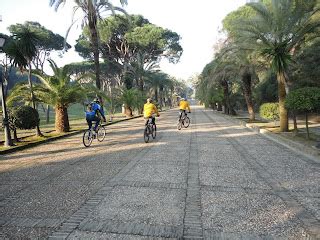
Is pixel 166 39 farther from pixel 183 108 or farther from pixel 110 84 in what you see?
pixel 183 108

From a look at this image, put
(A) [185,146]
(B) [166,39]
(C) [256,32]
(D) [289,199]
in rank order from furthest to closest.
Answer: (B) [166,39], (C) [256,32], (A) [185,146], (D) [289,199]

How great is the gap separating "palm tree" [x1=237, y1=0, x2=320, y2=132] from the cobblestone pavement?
6.34 meters

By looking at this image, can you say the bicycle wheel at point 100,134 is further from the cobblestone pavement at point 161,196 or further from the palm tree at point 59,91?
the palm tree at point 59,91

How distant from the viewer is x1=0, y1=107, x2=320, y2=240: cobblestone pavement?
12.8ft

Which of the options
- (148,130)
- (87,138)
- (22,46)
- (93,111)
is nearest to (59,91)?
(22,46)

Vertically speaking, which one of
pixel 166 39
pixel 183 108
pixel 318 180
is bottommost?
pixel 318 180

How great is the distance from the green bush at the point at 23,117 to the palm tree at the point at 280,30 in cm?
1098

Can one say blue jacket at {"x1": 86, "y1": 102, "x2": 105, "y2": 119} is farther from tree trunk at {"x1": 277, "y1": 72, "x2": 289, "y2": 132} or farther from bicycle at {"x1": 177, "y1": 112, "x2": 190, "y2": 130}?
tree trunk at {"x1": 277, "y1": 72, "x2": 289, "y2": 132}

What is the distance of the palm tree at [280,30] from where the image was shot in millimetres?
13688

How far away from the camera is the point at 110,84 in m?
61.8

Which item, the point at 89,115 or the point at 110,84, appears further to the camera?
the point at 110,84

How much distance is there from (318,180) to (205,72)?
26.6 m

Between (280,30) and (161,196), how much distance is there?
12055mm

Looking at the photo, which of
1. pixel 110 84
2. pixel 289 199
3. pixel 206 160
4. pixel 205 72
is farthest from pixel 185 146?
pixel 110 84
